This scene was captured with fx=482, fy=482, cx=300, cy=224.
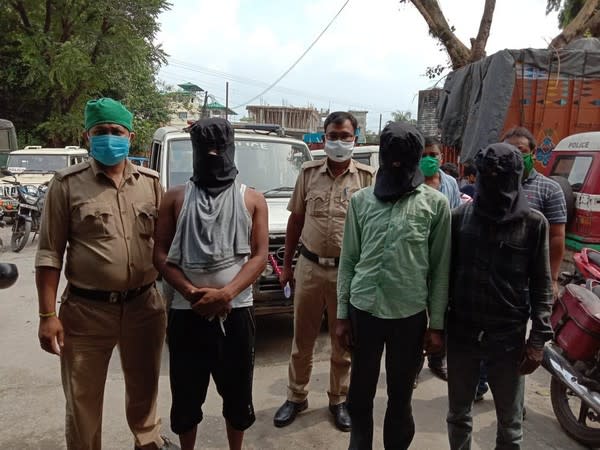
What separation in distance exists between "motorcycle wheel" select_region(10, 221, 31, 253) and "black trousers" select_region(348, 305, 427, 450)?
8106 mm

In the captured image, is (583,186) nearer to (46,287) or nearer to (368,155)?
(368,155)

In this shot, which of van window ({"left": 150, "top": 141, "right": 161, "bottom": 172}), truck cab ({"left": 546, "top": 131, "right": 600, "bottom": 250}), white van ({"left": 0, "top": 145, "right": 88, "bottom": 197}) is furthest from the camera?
white van ({"left": 0, "top": 145, "right": 88, "bottom": 197})

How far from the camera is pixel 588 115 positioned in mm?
7398

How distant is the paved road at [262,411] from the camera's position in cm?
292

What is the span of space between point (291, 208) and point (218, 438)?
1.52 meters

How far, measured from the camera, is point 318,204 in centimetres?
313

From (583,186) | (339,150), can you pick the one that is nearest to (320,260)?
(339,150)

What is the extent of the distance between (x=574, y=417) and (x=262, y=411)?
1992 mm

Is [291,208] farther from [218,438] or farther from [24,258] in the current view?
[24,258]

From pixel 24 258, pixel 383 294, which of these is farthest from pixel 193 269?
pixel 24 258

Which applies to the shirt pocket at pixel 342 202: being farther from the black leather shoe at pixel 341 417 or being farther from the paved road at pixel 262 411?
the paved road at pixel 262 411

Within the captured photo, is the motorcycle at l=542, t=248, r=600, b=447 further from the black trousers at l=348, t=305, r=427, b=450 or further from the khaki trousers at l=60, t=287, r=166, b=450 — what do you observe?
the khaki trousers at l=60, t=287, r=166, b=450

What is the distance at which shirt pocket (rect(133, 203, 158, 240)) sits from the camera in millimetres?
2361

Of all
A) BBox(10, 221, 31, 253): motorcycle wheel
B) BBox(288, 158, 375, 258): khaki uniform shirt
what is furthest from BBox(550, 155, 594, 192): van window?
BBox(10, 221, 31, 253): motorcycle wheel
